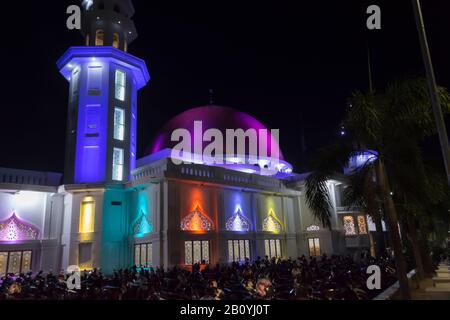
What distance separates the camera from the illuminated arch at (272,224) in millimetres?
25391

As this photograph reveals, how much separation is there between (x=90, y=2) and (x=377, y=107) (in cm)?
2462

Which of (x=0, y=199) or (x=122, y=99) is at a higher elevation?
(x=122, y=99)

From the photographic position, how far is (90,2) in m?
27.2

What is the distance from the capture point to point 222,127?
2945 cm

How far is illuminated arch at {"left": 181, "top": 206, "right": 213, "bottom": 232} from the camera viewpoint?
795 inches

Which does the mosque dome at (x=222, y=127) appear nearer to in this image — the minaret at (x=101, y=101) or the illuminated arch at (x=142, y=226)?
the minaret at (x=101, y=101)

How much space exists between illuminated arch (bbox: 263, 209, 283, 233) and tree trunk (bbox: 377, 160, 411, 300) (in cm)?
1502

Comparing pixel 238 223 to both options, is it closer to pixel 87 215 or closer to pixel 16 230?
pixel 87 215

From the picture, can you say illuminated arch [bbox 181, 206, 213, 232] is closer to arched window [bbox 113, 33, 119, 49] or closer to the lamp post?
arched window [bbox 113, 33, 119, 49]

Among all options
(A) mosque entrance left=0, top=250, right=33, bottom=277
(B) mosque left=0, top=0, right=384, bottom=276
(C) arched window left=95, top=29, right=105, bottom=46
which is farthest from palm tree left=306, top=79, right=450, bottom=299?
(C) arched window left=95, top=29, right=105, bottom=46

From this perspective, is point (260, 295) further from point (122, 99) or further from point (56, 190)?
point (122, 99)

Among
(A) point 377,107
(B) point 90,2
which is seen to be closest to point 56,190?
(B) point 90,2

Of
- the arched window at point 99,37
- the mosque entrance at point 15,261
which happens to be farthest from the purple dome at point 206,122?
the mosque entrance at point 15,261
